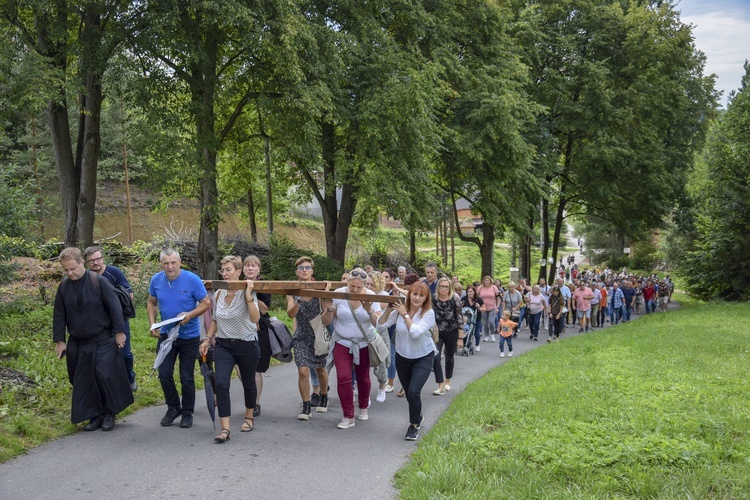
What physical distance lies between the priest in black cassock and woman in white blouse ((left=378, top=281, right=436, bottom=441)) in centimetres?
295

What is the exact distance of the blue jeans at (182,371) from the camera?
25.4 ft

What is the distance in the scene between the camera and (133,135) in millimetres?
17984

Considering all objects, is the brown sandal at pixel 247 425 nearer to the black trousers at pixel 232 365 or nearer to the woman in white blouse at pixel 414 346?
the black trousers at pixel 232 365

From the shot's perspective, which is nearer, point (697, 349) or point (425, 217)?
point (697, 349)

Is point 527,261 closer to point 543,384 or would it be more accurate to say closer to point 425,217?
point 425,217

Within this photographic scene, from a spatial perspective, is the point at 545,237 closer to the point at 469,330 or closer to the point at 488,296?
the point at 488,296

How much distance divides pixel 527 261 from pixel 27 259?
2535cm

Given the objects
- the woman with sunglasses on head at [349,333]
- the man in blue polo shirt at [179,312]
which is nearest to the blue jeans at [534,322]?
the woman with sunglasses on head at [349,333]

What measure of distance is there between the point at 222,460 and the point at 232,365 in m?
1.19

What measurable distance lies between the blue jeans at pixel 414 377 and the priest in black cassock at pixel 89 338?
10.1ft

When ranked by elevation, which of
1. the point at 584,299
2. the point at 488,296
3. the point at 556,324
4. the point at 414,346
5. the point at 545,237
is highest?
the point at 545,237

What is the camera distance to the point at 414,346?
Result: 787cm

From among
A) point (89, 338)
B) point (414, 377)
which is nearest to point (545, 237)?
point (414, 377)

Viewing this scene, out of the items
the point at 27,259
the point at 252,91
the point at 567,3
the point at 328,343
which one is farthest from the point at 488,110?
the point at 328,343
